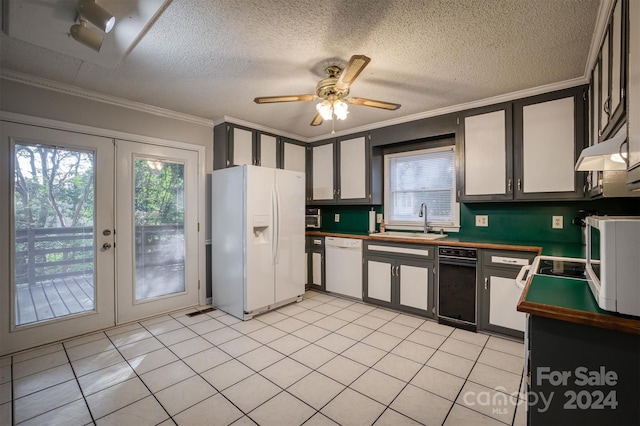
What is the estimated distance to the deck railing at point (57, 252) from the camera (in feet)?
8.04

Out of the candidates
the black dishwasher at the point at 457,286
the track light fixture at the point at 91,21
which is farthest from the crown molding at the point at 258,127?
the black dishwasher at the point at 457,286

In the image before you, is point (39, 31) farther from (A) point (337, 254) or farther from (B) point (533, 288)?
(A) point (337, 254)

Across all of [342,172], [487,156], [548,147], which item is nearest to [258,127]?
[342,172]

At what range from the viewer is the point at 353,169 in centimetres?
407

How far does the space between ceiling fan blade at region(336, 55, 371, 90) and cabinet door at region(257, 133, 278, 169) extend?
203 centimetres

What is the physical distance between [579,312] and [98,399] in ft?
8.65

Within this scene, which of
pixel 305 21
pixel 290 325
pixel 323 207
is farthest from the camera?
pixel 323 207

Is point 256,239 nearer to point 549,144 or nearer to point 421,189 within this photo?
point 421,189

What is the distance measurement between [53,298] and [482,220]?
4.41 metres

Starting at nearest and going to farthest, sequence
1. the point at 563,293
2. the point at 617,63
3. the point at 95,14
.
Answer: the point at 563,293, the point at 617,63, the point at 95,14

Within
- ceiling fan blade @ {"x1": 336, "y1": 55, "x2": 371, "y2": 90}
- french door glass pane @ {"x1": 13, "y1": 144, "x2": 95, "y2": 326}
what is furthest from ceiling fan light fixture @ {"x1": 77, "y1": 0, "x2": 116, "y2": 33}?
french door glass pane @ {"x1": 13, "y1": 144, "x2": 95, "y2": 326}

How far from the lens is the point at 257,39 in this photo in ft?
6.27

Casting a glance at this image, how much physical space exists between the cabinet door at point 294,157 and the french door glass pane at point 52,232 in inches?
90.0

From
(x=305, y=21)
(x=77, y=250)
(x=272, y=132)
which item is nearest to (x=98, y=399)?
(x=77, y=250)
